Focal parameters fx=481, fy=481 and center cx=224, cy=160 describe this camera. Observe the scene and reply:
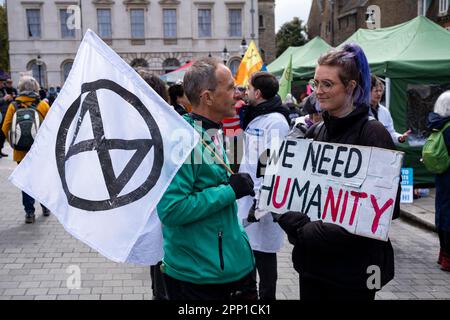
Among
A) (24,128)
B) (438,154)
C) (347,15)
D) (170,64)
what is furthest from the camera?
(170,64)

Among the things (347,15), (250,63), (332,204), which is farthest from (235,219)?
(347,15)

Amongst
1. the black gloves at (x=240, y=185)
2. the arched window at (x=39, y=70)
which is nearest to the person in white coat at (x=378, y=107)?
the black gloves at (x=240, y=185)

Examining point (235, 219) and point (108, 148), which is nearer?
point (108, 148)

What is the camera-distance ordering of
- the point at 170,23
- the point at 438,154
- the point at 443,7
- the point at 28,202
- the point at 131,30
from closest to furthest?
1. the point at 438,154
2. the point at 28,202
3. the point at 443,7
4. the point at 131,30
5. the point at 170,23

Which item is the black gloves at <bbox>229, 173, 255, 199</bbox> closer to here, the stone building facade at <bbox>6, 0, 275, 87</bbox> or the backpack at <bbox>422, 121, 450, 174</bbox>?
the backpack at <bbox>422, 121, 450, 174</bbox>

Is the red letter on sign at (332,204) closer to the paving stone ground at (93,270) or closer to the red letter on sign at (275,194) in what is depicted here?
the red letter on sign at (275,194)

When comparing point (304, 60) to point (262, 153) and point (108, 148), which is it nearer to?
point (262, 153)

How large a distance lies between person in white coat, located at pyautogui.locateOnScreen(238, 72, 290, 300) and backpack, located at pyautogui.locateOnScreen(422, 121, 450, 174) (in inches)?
79.7

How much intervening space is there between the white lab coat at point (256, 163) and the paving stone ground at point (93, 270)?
995 millimetres

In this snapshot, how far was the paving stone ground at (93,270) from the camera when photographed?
4.70 metres

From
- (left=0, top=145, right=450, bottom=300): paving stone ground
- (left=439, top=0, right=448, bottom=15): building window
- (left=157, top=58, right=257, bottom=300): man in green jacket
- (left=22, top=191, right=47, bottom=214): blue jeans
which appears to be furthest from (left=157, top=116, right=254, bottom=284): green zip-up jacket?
(left=439, top=0, right=448, bottom=15): building window

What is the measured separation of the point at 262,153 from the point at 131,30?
Result: 44282 mm

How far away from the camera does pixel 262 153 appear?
403 centimetres
